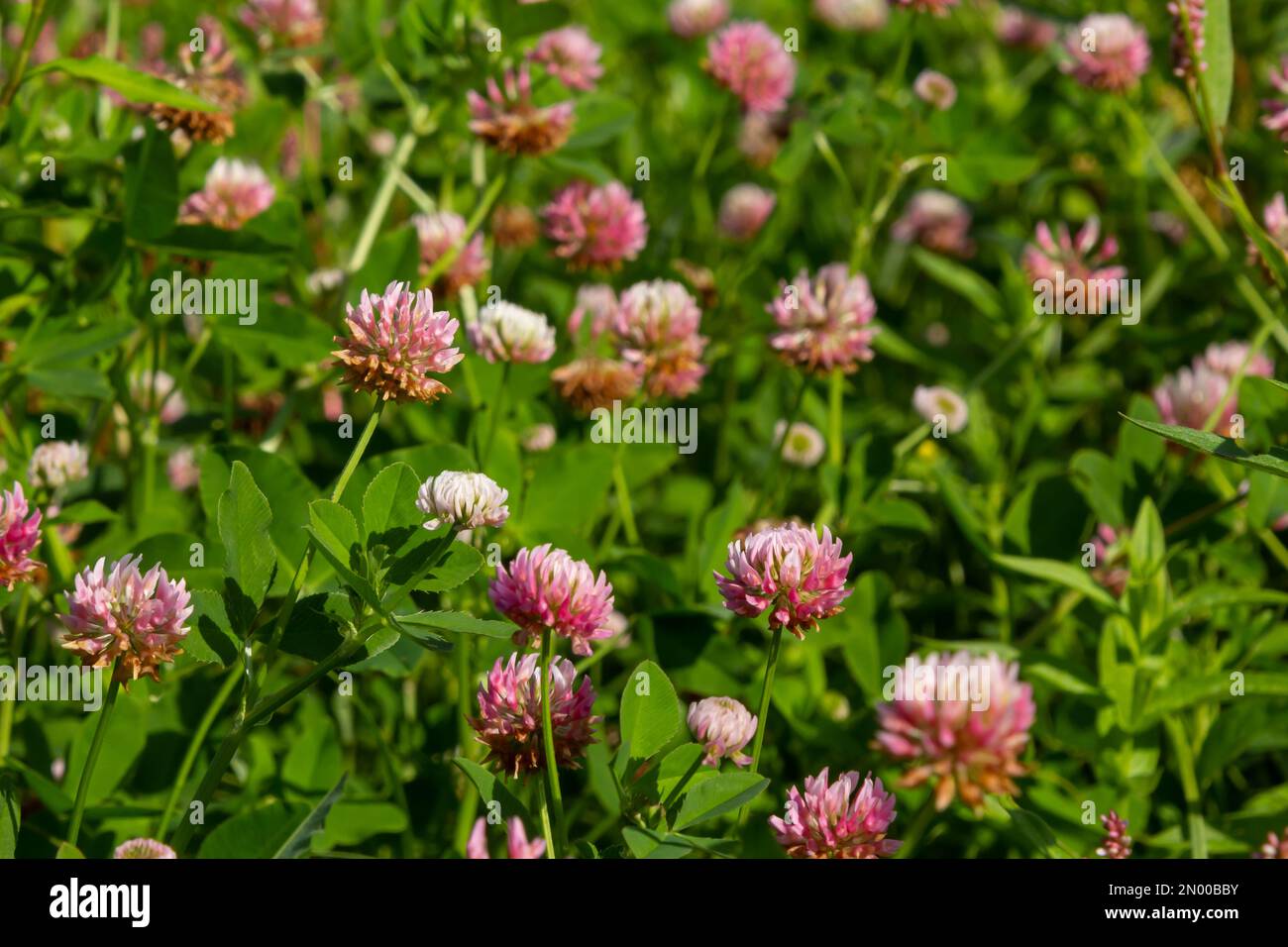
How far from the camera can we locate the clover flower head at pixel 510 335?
4.59 feet

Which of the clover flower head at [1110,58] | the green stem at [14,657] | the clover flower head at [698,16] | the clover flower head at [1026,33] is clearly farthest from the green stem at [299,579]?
the clover flower head at [1026,33]

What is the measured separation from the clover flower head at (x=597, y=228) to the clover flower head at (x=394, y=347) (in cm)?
66

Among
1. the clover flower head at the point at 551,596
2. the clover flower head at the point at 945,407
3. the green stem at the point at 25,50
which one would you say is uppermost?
the green stem at the point at 25,50

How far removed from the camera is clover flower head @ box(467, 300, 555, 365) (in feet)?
4.59

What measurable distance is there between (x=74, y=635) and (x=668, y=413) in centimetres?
88

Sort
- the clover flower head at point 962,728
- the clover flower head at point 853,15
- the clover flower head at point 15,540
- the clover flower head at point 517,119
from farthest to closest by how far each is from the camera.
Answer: the clover flower head at point 853,15
the clover flower head at point 517,119
the clover flower head at point 15,540
the clover flower head at point 962,728

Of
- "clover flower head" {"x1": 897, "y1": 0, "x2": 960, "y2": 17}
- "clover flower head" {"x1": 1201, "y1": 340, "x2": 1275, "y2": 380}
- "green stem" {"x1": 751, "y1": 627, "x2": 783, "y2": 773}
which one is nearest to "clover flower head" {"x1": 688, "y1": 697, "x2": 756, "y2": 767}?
"green stem" {"x1": 751, "y1": 627, "x2": 783, "y2": 773}

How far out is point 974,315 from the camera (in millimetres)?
2193

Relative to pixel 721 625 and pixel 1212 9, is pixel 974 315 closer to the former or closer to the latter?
pixel 1212 9

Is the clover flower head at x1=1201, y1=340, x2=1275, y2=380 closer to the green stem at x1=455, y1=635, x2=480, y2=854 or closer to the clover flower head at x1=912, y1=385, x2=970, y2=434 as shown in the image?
the clover flower head at x1=912, y1=385, x2=970, y2=434

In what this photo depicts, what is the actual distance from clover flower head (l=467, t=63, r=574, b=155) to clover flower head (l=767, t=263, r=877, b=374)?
320 millimetres

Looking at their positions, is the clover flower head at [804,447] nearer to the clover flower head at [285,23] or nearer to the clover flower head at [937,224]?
the clover flower head at [937,224]

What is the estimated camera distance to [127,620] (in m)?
1.02
